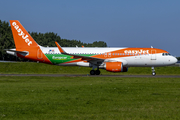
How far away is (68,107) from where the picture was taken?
40.3 ft

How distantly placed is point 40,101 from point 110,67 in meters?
22.5

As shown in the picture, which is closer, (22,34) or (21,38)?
(21,38)

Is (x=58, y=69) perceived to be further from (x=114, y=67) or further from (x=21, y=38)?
(x=114, y=67)

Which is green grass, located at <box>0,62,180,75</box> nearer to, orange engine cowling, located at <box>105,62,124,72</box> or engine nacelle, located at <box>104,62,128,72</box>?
engine nacelle, located at <box>104,62,128,72</box>

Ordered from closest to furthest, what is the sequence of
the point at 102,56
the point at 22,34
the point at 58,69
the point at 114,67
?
the point at 114,67 → the point at 102,56 → the point at 22,34 → the point at 58,69

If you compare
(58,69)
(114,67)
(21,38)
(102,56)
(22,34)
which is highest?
(22,34)

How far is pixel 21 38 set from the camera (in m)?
41.0

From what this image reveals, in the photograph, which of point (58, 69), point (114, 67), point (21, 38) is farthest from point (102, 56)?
point (58, 69)

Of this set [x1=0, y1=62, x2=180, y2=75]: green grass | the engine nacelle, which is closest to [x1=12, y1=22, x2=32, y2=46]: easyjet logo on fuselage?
[x1=0, y1=62, x2=180, y2=75]: green grass

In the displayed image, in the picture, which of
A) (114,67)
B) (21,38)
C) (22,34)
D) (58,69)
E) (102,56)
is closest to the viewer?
(114,67)

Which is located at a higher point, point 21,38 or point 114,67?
point 21,38

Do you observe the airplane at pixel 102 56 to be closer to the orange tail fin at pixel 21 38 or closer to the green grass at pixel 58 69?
the orange tail fin at pixel 21 38

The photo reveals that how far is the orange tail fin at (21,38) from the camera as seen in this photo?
40906mm

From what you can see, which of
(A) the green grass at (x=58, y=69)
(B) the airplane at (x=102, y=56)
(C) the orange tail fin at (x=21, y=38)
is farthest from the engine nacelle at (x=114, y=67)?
(A) the green grass at (x=58, y=69)
